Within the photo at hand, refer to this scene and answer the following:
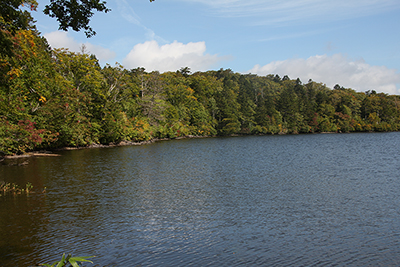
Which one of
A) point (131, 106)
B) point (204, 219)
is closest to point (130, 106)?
point (131, 106)

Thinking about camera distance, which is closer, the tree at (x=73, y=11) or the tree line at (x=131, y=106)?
the tree at (x=73, y=11)

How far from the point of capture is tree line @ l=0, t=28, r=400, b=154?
1221 inches

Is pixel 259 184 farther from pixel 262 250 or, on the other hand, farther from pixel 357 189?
pixel 262 250

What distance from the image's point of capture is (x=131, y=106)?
217ft

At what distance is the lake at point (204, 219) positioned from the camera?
10.3 metres

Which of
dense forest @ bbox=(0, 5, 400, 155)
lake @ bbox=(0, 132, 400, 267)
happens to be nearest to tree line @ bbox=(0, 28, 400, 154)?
dense forest @ bbox=(0, 5, 400, 155)

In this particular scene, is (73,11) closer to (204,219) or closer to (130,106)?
(204,219)

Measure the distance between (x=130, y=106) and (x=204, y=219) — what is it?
2169 inches

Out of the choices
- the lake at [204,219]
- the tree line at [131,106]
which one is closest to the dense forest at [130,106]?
the tree line at [131,106]

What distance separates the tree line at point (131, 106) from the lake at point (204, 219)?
6.41m

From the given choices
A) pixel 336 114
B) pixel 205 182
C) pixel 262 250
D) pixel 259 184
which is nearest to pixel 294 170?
pixel 259 184

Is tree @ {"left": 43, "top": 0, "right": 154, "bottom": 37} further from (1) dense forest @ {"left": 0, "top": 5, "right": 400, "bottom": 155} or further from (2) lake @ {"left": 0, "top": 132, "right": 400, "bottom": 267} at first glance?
(2) lake @ {"left": 0, "top": 132, "right": 400, "bottom": 267}

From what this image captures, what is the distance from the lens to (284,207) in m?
16.1

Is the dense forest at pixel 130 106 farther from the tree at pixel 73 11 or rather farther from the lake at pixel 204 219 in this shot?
the lake at pixel 204 219
